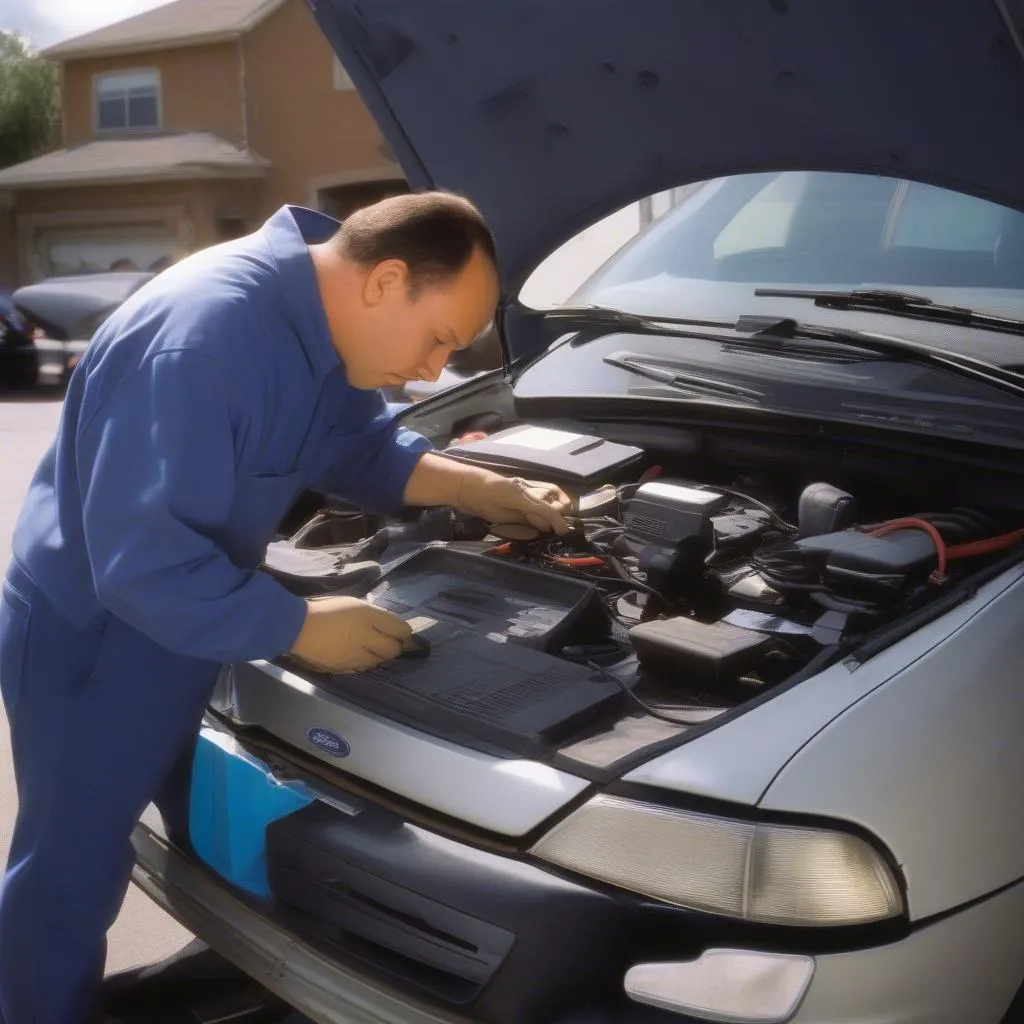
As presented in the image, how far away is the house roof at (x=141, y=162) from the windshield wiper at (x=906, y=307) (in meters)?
17.7

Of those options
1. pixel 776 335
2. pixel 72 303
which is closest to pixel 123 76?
pixel 72 303

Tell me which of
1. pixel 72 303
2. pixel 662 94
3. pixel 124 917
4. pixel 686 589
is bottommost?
pixel 124 917

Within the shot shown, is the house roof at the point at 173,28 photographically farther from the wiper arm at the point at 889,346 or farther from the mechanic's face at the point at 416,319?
the mechanic's face at the point at 416,319

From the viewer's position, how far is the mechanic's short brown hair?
1754 millimetres

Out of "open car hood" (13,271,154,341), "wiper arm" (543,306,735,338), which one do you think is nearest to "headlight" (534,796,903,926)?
"wiper arm" (543,306,735,338)

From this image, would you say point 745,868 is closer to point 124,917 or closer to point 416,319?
point 416,319

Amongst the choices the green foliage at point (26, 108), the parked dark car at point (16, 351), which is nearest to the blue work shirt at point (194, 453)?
the parked dark car at point (16, 351)

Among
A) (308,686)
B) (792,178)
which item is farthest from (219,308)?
(792,178)

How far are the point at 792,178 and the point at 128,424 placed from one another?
1998mm

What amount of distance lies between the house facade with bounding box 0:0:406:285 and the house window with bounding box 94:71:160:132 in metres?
0.03

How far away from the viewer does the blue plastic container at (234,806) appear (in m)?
1.76

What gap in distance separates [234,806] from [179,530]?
0.52 meters

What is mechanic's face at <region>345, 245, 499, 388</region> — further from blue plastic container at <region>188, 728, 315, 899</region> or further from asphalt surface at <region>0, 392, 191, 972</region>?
asphalt surface at <region>0, 392, 191, 972</region>

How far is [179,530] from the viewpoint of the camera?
5.16 ft
